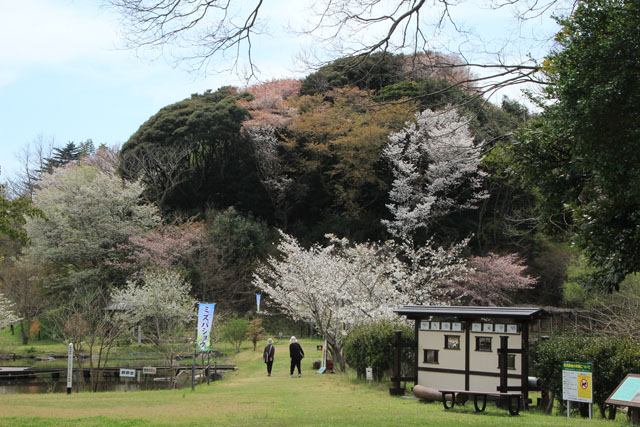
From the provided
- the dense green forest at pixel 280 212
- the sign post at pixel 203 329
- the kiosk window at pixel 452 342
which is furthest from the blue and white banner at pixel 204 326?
the dense green forest at pixel 280 212

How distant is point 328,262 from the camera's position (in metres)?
19.5

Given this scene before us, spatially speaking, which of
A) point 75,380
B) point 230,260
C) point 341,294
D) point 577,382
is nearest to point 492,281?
point 341,294

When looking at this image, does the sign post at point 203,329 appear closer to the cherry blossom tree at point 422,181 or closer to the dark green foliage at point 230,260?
the dark green foliage at point 230,260

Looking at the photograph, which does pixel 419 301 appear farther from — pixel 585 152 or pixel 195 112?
pixel 195 112

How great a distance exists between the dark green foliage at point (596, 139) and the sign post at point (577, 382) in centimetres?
318

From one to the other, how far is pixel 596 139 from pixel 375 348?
9155 millimetres

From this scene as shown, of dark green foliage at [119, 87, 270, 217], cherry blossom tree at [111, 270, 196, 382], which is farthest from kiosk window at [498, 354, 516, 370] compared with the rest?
dark green foliage at [119, 87, 270, 217]

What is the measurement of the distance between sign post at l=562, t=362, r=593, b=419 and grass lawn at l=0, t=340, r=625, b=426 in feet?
1.59

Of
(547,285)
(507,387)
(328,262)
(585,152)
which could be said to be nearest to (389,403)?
(507,387)

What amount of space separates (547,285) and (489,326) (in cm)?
1978

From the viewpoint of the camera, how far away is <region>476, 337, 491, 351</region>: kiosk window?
1094cm

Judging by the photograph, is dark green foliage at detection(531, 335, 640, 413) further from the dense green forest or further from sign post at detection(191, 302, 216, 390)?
the dense green forest

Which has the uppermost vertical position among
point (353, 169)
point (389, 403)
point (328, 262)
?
point (353, 169)

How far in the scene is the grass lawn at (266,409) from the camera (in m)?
7.71
